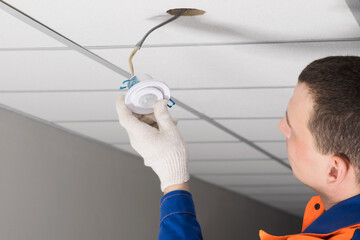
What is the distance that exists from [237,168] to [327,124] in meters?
3.32

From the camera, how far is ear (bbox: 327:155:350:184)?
Result: 1.40m

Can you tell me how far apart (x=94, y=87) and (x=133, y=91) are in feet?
3.86

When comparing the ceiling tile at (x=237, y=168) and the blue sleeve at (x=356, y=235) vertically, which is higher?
the ceiling tile at (x=237, y=168)

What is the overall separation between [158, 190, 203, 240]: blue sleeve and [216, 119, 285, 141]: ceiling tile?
1815mm

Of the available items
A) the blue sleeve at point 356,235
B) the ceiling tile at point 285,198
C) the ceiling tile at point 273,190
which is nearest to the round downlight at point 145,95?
the blue sleeve at point 356,235

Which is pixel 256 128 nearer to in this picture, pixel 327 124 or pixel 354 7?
pixel 354 7

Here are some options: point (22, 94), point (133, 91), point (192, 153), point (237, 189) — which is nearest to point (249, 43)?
point (133, 91)

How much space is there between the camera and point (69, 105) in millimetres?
3154

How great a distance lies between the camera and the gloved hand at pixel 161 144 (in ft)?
5.46

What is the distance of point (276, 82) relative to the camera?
269 cm

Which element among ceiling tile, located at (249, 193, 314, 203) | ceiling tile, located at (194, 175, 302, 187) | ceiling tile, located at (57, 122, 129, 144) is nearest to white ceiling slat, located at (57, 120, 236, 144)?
ceiling tile, located at (57, 122, 129, 144)

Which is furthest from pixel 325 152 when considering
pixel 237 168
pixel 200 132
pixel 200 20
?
pixel 237 168

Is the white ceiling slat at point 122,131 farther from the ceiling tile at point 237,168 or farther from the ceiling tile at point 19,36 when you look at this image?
the ceiling tile at point 19,36

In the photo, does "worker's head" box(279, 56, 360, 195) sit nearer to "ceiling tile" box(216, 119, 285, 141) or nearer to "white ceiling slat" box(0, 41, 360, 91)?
"white ceiling slat" box(0, 41, 360, 91)
